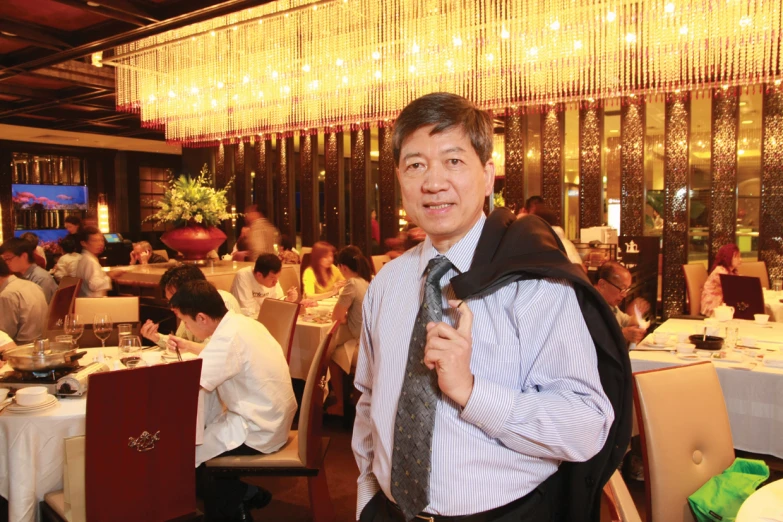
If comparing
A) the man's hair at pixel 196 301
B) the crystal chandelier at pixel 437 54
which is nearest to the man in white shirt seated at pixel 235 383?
the man's hair at pixel 196 301

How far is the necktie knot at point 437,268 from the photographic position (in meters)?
1.28

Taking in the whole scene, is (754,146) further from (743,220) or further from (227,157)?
(227,157)

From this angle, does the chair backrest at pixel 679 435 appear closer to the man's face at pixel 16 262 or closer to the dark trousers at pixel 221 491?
the dark trousers at pixel 221 491

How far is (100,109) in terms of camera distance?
10.6 m

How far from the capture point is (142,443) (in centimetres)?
240

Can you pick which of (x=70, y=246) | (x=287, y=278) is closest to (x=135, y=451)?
(x=287, y=278)

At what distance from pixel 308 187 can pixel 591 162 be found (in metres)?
4.69

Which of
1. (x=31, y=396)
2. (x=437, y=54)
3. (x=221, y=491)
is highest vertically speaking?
(x=437, y=54)

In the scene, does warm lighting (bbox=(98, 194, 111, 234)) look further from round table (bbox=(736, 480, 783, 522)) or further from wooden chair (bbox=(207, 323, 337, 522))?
round table (bbox=(736, 480, 783, 522))

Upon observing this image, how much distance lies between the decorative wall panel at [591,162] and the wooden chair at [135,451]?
22.1ft

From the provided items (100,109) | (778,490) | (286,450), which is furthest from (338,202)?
(778,490)

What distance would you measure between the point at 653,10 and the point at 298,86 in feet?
13.1

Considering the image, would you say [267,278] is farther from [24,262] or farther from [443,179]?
[443,179]

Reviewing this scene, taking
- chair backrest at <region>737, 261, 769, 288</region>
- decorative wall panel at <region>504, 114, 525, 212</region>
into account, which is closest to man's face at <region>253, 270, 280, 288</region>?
decorative wall panel at <region>504, 114, 525, 212</region>
